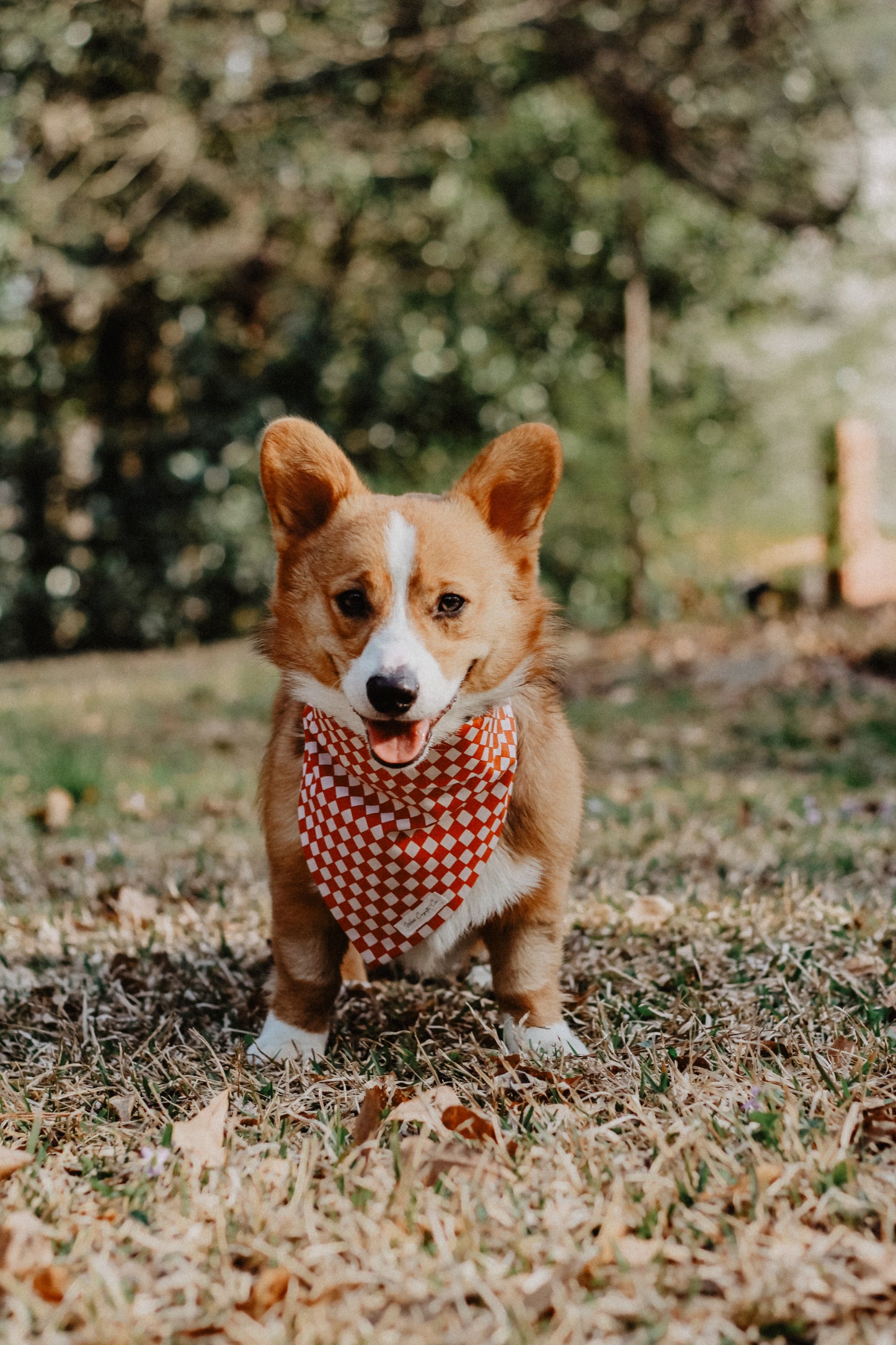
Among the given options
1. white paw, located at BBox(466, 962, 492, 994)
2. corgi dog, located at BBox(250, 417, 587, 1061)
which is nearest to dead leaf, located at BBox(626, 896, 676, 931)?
white paw, located at BBox(466, 962, 492, 994)

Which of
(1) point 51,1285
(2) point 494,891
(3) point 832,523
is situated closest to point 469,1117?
(2) point 494,891

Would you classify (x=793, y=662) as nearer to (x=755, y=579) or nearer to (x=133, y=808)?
(x=755, y=579)

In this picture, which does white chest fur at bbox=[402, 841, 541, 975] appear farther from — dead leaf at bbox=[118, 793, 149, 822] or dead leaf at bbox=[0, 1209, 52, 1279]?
dead leaf at bbox=[118, 793, 149, 822]

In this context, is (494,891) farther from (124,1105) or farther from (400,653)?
(124,1105)

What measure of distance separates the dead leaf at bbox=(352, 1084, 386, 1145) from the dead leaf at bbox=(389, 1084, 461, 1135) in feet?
0.09

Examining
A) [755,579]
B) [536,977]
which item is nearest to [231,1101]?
[536,977]

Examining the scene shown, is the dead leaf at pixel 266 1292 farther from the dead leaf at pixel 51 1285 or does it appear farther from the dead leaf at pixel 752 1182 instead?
the dead leaf at pixel 752 1182

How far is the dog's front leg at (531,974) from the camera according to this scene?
7.13ft

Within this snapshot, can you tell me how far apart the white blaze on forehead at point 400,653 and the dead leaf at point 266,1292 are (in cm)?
86

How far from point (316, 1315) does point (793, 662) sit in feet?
20.6

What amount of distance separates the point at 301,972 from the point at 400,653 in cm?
70

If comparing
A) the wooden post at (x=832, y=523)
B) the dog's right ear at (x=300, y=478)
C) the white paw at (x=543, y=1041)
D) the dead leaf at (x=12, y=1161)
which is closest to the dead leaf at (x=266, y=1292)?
the dead leaf at (x=12, y=1161)

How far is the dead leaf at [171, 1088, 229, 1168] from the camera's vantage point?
1.77m

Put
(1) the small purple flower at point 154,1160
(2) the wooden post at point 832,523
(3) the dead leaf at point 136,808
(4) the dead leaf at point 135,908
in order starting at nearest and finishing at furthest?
(1) the small purple flower at point 154,1160 < (4) the dead leaf at point 135,908 < (3) the dead leaf at point 136,808 < (2) the wooden post at point 832,523
